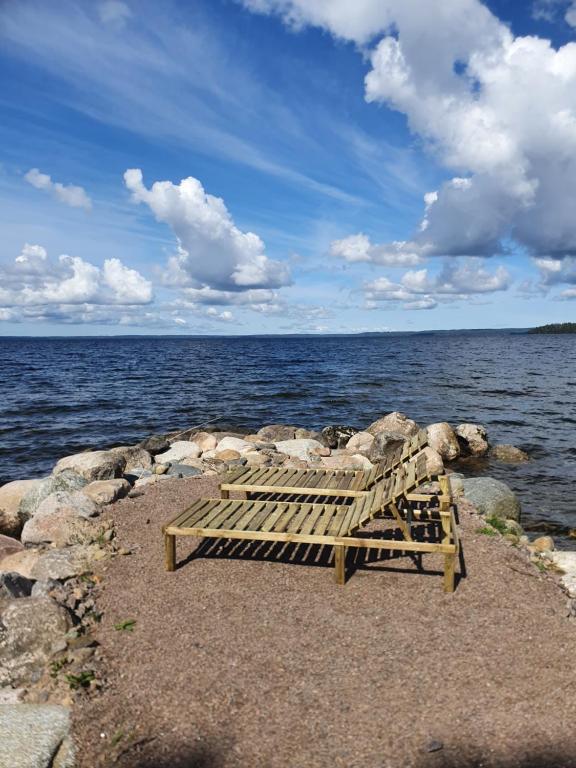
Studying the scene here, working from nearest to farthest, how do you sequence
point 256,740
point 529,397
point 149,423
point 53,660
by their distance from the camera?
point 256,740
point 53,660
point 149,423
point 529,397

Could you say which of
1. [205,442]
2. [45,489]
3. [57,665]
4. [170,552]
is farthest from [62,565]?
[205,442]

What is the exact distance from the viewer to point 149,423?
2664 cm

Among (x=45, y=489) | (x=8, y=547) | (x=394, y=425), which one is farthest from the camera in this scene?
(x=394, y=425)

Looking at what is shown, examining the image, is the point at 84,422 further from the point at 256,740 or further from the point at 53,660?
the point at 256,740

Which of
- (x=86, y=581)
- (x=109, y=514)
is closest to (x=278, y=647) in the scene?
(x=86, y=581)

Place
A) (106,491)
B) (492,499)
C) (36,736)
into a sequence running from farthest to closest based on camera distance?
1. (492,499)
2. (106,491)
3. (36,736)

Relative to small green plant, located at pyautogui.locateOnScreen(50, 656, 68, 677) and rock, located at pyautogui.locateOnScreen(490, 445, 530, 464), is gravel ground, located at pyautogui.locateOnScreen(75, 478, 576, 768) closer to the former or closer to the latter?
small green plant, located at pyautogui.locateOnScreen(50, 656, 68, 677)

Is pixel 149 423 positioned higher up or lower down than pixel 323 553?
lower down

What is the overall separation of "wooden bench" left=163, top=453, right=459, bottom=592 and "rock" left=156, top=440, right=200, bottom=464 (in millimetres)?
8662

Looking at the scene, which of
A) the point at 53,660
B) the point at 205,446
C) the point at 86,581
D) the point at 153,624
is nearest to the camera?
the point at 53,660

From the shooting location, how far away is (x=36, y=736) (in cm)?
495

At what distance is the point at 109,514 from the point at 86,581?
2.91 meters

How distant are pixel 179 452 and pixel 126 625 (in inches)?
468

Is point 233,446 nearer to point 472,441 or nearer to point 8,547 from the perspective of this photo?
point 472,441
